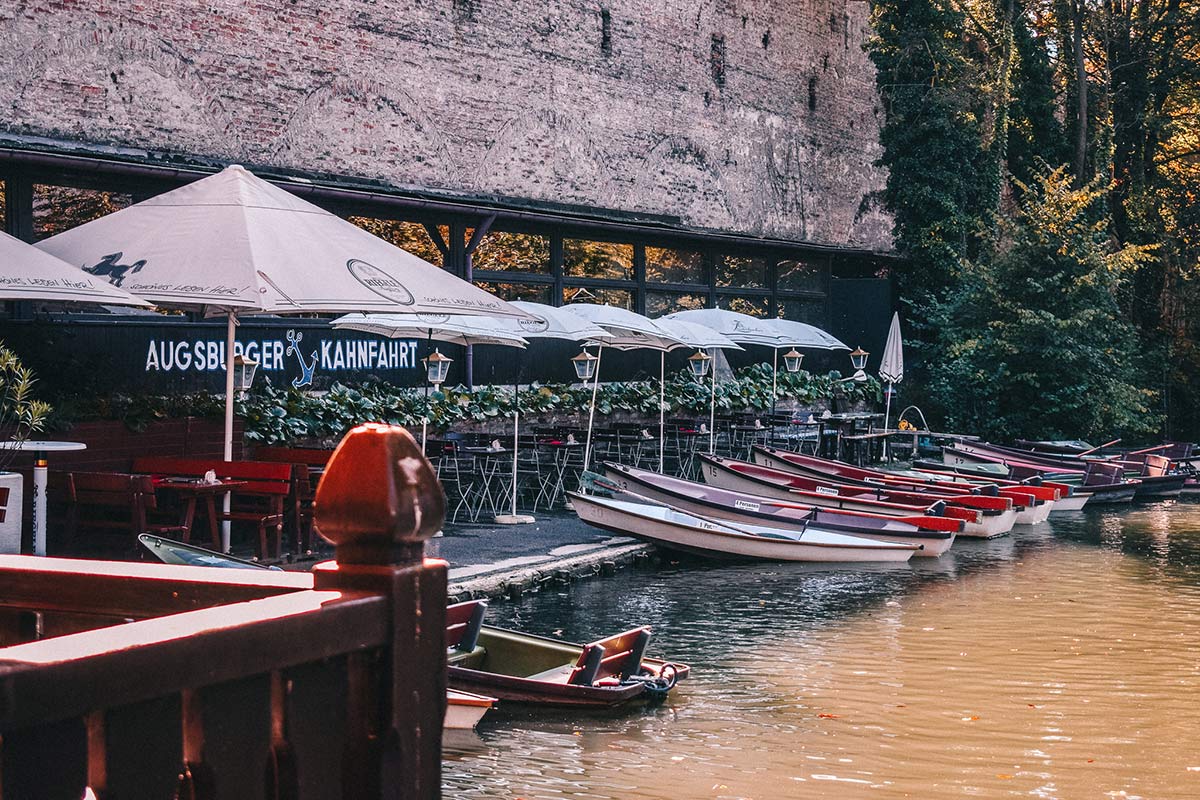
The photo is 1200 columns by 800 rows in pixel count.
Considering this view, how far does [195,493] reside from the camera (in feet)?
31.8

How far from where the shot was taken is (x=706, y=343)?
1780 cm

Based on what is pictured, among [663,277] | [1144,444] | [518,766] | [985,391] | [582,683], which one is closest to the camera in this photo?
[518,766]

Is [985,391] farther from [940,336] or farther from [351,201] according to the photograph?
[351,201]

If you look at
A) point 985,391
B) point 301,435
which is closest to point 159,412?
point 301,435

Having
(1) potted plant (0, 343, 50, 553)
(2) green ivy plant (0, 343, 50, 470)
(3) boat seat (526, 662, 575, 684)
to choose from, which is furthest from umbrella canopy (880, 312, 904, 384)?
(2) green ivy plant (0, 343, 50, 470)

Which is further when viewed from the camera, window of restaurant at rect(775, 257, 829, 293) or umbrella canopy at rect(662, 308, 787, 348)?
window of restaurant at rect(775, 257, 829, 293)

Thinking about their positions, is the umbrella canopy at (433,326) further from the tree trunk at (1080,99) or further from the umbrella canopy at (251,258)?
the tree trunk at (1080,99)

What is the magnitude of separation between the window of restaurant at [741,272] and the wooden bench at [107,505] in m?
15.8

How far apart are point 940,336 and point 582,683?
64.6 ft

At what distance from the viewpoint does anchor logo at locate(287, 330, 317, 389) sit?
1593 centimetres

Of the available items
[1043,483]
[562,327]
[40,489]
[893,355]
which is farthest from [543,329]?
[893,355]

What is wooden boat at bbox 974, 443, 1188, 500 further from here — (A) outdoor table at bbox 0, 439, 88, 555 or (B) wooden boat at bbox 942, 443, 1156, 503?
(A) outdoor table at bbox 0, 439, 88, 555

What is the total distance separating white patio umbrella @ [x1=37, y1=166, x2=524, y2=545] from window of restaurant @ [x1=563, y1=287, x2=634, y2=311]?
35.1 feet

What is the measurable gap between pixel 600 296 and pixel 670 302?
6.89ft
